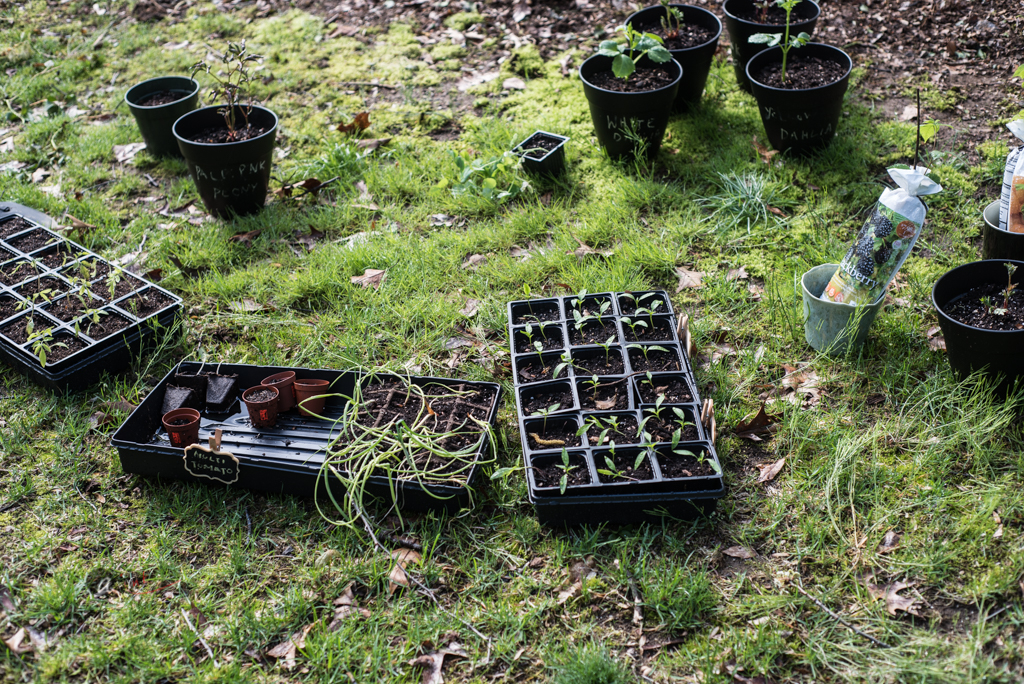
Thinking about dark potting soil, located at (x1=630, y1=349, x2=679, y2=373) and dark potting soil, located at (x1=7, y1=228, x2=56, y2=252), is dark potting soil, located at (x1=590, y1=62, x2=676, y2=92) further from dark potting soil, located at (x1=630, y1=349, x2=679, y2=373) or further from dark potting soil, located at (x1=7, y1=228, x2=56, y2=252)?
dark potting soil, located at (x1=7, y1=228, x2=56, y2=252)

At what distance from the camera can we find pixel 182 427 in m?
2.84

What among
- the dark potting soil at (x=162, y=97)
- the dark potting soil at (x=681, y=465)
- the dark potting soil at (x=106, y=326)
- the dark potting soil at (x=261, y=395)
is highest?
the dark potting soil at (x=162, y=97)

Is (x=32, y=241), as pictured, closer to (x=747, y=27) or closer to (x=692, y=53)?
(x=692, y=53)

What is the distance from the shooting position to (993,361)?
2.72 metres

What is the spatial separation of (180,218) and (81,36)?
3322mm

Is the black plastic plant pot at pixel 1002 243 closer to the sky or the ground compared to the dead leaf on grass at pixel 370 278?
closer to the sky

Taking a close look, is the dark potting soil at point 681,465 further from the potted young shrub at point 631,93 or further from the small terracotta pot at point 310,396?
the potted young shrub at point 631,93

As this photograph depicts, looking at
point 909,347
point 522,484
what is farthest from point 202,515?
point 909,347

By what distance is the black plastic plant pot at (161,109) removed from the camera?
467cm

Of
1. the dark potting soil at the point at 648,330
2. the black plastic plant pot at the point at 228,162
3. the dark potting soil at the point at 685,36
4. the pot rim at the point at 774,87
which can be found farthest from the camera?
the dark potting soil at the point at 685,36

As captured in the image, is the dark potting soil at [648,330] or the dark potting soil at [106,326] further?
the dark potting soil at [106,326]

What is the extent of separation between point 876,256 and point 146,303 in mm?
3178

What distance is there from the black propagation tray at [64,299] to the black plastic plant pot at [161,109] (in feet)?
3.32

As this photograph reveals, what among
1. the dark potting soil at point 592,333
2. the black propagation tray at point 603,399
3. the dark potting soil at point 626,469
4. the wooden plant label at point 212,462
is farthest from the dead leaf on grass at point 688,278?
the wooden plant label at point 212,462
